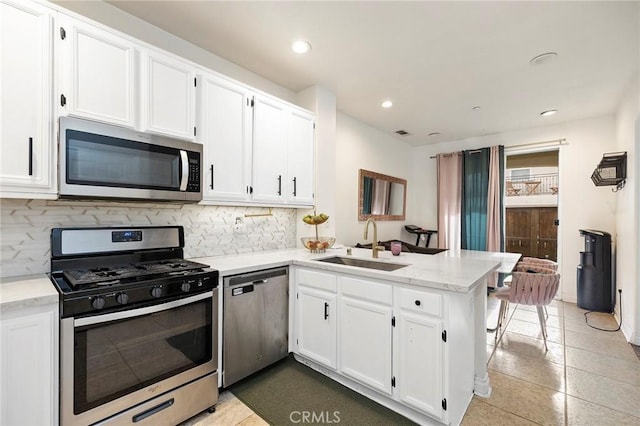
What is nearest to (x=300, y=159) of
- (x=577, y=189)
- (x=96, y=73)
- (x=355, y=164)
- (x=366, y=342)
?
(x=355, y=164)

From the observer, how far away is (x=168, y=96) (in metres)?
2.04

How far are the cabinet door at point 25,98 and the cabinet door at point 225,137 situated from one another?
2.92 feet

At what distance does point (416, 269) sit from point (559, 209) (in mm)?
4012

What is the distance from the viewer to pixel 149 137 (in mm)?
1902

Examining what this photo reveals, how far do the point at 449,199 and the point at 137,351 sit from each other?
5383mm

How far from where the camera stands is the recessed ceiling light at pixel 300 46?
244 cm

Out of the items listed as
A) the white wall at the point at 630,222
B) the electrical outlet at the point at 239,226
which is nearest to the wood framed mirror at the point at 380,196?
the electrical outlet at the point at 239,226

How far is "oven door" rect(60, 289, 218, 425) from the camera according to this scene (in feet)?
4.51

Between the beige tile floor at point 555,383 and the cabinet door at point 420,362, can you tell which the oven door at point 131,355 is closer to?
the beige tile floor at point 555,383

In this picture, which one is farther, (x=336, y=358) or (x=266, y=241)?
(x=266, y=241)

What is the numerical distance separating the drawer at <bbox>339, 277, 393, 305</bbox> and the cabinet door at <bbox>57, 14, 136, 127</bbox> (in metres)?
1.82

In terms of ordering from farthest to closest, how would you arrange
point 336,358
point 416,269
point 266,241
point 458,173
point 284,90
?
point 458,173
point 284,90
point 266,241
point 336,358
point 416,269

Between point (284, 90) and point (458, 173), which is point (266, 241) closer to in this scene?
point (284, 90)

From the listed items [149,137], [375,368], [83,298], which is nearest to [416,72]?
[149,137]
